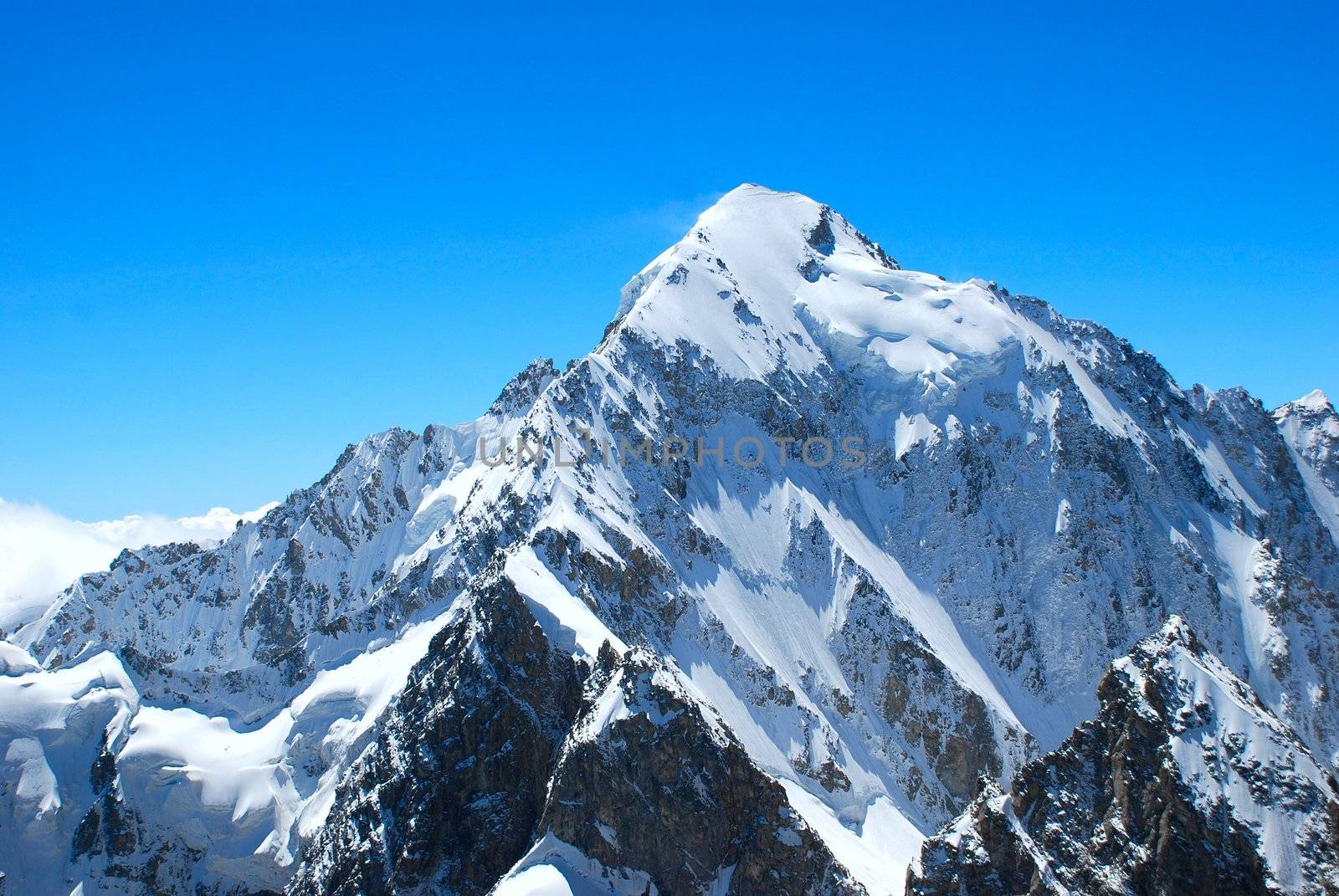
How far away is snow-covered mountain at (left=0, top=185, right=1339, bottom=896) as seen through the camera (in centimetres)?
8962

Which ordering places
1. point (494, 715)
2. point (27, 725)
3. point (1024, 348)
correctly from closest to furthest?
1. point (494, 715)
2. point (27, 725)
3. point (1024, 348)

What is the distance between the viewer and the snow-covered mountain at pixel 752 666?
89625 mm

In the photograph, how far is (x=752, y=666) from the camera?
13825cm

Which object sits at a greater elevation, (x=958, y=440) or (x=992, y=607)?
(x=958, y=440)

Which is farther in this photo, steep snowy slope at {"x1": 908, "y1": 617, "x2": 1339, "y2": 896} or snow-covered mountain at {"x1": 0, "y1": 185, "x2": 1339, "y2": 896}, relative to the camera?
snow-covered mountain at {"x1": 0, "y1": 185, "x2": 1339, "y2": 896}

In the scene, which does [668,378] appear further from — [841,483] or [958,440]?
[958,440]

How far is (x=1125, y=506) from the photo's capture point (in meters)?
174

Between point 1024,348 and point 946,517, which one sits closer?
point 946,517

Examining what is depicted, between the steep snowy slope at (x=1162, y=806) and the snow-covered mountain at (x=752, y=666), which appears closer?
the steep snowy slope at (x=1162, y=806)

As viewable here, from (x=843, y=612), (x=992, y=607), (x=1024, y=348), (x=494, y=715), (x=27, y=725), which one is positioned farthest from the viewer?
(x=1024, y=348)

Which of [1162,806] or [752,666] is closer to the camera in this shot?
[1162,806]

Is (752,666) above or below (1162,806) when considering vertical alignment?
above

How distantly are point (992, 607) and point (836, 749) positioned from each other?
4314 cm

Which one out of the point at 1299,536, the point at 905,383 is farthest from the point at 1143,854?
the point at 1299,536
